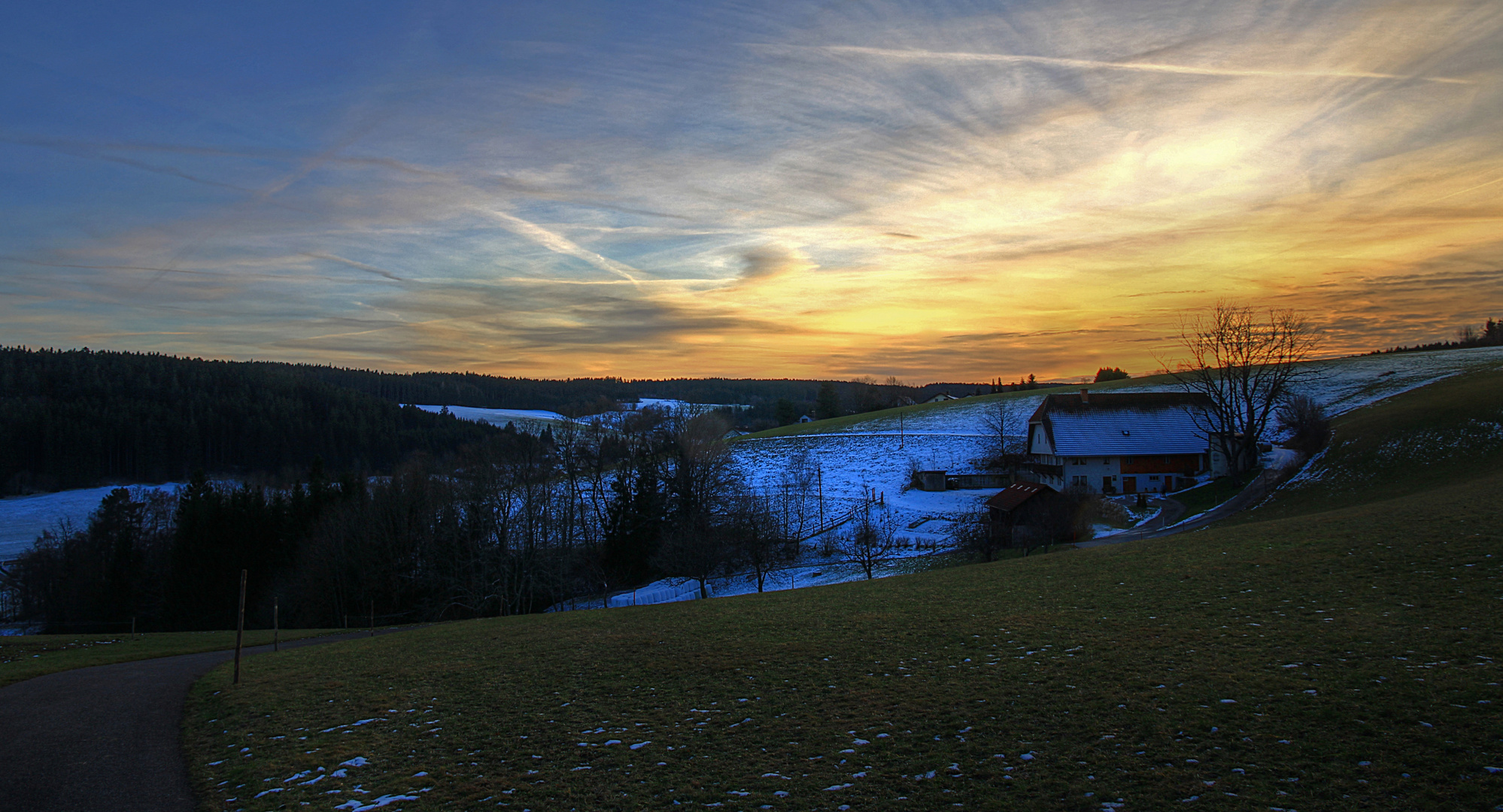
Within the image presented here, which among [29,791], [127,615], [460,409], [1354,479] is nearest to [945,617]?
[29,791]

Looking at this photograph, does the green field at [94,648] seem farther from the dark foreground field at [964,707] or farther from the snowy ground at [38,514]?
the snowy ground at [38,514]

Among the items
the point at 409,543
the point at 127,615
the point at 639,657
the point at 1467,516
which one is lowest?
the point at 127,615

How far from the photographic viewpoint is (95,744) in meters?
10.2

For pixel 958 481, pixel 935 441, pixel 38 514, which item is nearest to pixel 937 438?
pixel 935 441

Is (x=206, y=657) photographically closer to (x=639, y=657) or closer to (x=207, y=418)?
(x=639, y=657)

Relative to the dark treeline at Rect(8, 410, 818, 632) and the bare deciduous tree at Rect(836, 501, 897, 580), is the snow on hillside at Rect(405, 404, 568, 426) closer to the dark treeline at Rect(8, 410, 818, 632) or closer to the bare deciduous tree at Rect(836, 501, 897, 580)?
the dark treeline at Rect(8, 410, 818, 632)

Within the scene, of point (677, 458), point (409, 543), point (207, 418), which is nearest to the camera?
point (409, 543)

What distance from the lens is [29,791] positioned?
8.41 m

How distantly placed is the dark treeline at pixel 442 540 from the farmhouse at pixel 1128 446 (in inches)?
863

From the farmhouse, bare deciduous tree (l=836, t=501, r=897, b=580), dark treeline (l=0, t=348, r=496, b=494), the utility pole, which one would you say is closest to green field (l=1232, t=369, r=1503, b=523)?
the farmhouse

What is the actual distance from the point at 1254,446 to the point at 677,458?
41.9 meters

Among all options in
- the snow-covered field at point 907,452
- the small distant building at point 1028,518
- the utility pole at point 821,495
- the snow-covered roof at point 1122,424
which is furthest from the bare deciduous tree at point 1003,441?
the small distant building at point 1028,518

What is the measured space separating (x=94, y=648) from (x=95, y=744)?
18.8 m

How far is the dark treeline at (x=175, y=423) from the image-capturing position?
322ft
